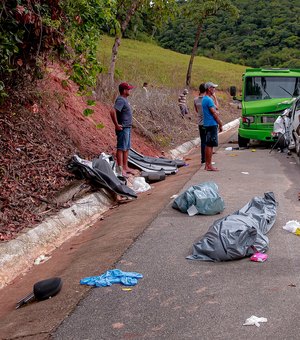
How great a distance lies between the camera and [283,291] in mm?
4746

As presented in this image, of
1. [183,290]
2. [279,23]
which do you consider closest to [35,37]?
[183,290]

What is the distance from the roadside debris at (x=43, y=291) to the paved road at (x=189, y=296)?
405 mm

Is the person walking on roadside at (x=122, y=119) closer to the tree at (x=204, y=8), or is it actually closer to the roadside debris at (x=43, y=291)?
the roadside debris at (x=43, y=291)

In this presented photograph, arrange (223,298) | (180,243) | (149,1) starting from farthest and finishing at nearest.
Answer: (149,1)
(180,243)
(223,298)

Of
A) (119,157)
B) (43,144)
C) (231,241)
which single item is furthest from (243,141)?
(231,241)

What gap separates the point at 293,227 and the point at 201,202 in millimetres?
1461

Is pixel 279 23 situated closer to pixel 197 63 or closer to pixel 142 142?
pixel 197 63

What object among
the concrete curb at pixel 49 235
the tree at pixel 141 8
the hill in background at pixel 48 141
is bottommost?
the concrete curb at pixel 49 235

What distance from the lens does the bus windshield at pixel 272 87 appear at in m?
16.0

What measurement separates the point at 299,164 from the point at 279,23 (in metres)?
74.8

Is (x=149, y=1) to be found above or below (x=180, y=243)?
above

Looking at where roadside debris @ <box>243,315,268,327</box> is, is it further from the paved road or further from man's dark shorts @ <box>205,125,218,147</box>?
man's dark shorts @ <box>205,125,218,147</box>

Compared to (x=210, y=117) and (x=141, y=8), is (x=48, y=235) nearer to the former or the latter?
(x=210, y=117)

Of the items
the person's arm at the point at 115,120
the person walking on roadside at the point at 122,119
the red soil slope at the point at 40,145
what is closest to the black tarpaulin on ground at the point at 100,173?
the red soil slope at the point at 40,145
